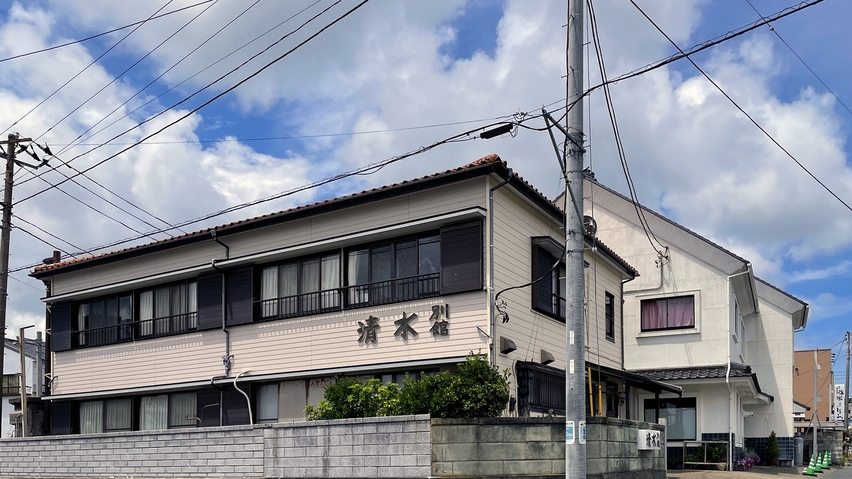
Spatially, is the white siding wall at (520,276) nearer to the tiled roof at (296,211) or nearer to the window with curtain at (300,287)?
the tiled roof at (296,211)

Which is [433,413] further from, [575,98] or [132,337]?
[132,337]

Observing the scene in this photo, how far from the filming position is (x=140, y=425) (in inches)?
877

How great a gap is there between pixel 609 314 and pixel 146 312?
42.4 ft

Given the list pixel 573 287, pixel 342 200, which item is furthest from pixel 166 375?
pixel 573 287

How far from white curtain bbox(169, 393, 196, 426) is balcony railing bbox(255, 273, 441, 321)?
10.7ft

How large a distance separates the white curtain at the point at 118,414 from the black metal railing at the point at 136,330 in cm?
166

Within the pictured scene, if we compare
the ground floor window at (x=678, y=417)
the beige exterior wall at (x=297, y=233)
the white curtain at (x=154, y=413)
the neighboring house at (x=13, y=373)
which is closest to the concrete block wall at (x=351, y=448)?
the beige exterior wall at (x=297, y=233)

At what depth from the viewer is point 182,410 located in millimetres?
21297

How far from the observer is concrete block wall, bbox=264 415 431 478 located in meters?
13.0

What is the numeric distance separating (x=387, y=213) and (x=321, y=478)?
6.03m

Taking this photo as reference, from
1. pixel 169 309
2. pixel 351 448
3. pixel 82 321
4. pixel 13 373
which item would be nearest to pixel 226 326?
pixel 169 309

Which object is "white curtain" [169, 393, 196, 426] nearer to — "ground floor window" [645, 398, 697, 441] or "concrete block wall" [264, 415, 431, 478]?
"concrete block wall" [264, 415, 431, 478]

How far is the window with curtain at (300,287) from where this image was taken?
1872 centimetres

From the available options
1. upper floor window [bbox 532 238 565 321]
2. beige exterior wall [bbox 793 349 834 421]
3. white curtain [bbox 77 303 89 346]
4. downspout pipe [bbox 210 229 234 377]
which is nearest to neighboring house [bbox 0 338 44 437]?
white curtain [bbox 77 303 89 346]
